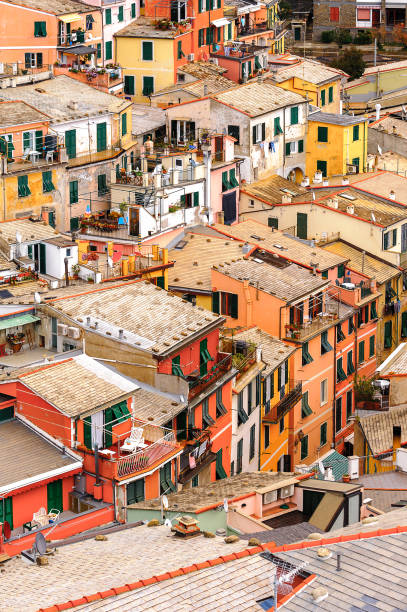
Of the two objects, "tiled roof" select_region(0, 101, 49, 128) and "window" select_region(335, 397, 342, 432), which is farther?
"tiled roof" select_region(0, 101, 49, 128)

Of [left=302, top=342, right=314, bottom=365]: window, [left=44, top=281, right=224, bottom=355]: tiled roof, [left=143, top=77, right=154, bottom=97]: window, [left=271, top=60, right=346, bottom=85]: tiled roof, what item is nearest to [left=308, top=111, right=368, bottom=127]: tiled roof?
[left=271, top=60, right=346, bottom=85]: tiled roof

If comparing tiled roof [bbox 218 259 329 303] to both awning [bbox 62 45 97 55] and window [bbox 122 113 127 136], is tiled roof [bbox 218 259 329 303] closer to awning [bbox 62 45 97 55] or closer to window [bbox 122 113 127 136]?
window [bbox 122 113 127 136]

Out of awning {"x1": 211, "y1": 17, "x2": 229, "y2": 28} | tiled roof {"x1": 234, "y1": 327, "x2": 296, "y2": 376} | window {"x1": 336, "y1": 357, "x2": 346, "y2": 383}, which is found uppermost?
awning {"x1": 211, "y1": 17, "x2": 229, "y2": 28}

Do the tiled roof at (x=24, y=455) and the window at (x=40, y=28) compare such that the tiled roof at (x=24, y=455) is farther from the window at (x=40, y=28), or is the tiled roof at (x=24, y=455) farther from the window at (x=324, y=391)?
the window at (x=40, y=28)

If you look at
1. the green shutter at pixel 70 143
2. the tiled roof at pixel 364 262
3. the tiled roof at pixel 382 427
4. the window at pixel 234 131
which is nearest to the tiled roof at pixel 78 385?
the tiled roof at pixel 382 427

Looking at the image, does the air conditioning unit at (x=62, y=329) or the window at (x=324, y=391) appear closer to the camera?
the air conditioning unit at (x=62, y=329)

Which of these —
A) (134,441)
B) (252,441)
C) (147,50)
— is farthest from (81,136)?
(134,441)

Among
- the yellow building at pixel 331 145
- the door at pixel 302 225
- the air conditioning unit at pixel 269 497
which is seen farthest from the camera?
the yellow building at pixel 331 145
